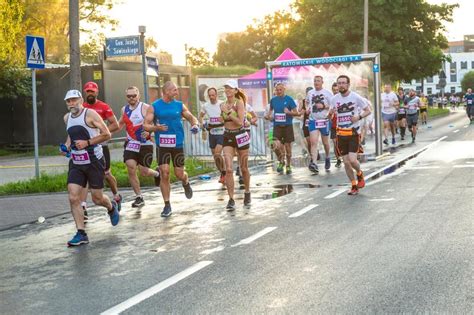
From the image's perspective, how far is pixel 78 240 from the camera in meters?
8.83

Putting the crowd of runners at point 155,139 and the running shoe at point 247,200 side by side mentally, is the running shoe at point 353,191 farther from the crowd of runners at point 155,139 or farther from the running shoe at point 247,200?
the running shoe at point 247,200

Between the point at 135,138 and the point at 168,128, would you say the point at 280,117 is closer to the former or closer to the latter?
the point at 135,138

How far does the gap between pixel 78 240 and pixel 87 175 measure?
2.66ft

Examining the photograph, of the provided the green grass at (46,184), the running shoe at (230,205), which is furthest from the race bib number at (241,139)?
the green grass at (46,184)

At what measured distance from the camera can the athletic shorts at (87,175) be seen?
29.9 feet

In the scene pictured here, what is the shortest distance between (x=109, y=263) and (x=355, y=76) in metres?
15.1

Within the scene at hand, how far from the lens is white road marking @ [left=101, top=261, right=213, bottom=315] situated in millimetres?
5617

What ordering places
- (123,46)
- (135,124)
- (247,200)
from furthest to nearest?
(123,46)
(135,124)
(247,200)

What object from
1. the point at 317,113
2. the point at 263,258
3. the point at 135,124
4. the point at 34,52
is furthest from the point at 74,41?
the point at 263,258

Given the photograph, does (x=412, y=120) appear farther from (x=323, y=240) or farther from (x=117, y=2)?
(x=117, y=2)

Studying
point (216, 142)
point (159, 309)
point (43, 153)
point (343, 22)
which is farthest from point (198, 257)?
point (343, 22)

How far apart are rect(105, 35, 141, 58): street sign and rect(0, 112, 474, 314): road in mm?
5051

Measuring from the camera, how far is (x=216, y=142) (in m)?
15.0

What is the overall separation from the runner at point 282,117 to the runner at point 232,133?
4.80 meters
